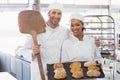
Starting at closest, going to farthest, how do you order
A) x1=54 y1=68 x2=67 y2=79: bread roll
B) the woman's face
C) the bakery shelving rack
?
1. x1=54 y1=68 x2=67 y2=79: bread roll
2. the woman's face
3. the bakery shelving rack

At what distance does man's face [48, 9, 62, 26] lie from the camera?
6.52 feet

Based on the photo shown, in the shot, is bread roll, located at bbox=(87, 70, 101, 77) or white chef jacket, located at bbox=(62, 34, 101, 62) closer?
bread roll, located at bbox=(87, 70, 101, 77)

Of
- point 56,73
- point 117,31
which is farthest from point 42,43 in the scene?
point 117,31

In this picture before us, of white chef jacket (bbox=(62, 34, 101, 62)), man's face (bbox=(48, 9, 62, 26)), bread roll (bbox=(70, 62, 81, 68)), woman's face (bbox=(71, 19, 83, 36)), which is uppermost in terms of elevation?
man's face (bbox=(48, 9, 62, 26))

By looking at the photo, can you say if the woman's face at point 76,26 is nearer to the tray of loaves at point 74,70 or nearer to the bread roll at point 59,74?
the tray of loaves at point 74,70

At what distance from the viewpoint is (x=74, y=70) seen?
1.86 meters

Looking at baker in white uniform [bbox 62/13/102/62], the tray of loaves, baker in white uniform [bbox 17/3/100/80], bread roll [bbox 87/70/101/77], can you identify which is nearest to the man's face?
baker in white uniform [bbox 17/3/100/80]

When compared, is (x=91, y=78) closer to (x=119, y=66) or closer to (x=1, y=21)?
(x=119, y=66)

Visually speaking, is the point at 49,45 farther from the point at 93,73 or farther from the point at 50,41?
the point at 93,73

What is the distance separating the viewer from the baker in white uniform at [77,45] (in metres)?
1.98

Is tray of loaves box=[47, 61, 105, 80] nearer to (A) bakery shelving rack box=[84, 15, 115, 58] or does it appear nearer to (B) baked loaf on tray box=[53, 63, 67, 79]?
(B) baked loaf on tray box=[53, 63, 67, 79]

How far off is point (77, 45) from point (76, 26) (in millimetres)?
172

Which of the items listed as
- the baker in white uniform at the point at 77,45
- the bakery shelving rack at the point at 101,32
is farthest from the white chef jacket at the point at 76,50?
the bakery shelving rack at the point at 101,32

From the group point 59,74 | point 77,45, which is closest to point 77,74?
point 59,74
